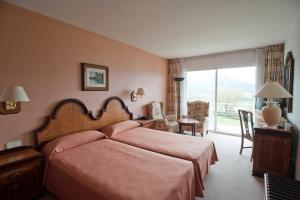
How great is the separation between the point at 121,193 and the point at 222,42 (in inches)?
150

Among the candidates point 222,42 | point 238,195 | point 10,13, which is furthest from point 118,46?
point 238,195

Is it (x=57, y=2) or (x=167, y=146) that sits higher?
(x=57, y=2)

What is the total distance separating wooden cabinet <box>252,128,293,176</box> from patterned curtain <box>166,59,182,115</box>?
3.22 meters

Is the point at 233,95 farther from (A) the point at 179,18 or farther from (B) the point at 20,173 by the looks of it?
(B) the point at 20,173

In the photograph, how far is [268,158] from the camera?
261 centimetres

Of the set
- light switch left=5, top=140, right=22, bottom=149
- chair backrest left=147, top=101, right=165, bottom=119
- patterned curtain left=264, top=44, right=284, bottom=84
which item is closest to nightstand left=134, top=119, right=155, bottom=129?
chair backrest left=147, top=101, right=165, bottom=119

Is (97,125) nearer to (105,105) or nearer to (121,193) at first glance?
(105,105)

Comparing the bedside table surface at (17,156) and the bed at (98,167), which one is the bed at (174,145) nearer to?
the bed at (98,167)

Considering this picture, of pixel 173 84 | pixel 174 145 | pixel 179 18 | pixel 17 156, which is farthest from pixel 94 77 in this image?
pixel 173 84

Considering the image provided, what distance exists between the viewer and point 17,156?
1.97m

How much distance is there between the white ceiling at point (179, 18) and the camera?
2.15m

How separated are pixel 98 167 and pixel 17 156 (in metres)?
1.05

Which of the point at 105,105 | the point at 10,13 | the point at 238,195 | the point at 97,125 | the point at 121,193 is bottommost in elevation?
the point at 238,195

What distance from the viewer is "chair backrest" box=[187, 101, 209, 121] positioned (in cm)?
495
